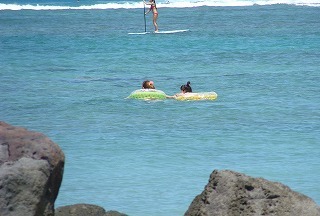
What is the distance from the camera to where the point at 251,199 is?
597 centimetres

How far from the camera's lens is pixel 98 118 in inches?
625

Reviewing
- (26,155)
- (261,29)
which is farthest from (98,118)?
(261,29)

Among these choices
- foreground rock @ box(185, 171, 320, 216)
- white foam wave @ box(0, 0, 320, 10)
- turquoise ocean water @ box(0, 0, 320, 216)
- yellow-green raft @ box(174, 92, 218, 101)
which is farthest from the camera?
white foam wave @ box(0, 0, 320, 10)

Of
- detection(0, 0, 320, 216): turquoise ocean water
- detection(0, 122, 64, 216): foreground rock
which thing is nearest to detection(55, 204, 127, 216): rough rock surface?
detection(0, 0, 320, 216): turquoise ocean water

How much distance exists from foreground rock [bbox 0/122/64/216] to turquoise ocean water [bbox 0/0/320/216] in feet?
11.5

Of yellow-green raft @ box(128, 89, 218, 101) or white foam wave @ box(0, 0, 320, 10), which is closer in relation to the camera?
yellow-green raft @ box(128, 89, 218, 101)

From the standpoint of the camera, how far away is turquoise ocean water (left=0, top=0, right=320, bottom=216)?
10.9m

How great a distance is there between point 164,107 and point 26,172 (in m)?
11.1

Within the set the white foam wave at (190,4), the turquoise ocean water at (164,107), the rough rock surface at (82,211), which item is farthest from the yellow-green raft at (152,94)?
the white foam wave at (190,4)

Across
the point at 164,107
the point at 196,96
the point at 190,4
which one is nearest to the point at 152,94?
the point at 164,107

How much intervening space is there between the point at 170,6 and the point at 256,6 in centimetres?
515

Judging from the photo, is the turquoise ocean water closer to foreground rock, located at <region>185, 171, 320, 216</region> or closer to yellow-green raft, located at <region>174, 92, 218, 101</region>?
yellow-green raft, located at <region>174, 92, 218, 101</region>

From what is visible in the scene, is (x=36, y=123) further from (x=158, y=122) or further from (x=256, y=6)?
(x=256, y=6)

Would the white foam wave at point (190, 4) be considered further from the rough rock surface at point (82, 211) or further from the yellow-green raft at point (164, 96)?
the rough rock surface at point (82, 211)
